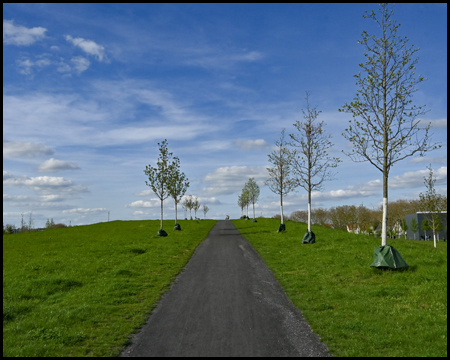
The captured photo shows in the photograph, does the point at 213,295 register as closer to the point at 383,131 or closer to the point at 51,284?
the point at 51,284

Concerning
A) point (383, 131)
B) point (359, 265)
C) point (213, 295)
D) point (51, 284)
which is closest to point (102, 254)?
point (51, 284)

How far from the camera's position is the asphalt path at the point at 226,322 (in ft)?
30.7

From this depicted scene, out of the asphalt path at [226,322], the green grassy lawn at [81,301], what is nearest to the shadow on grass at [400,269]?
the asphalt path at [226,322]

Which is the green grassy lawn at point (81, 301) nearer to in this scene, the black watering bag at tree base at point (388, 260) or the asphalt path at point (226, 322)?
the asphalt path at point (226, 322)

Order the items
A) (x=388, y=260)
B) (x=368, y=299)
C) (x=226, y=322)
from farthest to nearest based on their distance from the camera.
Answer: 1. (x=388, y=260)
2. (x=368, y=299)
3. (x=226, y=322)

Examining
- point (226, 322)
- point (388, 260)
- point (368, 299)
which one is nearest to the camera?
point (226, 322)

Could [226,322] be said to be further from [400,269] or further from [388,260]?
[400,269]

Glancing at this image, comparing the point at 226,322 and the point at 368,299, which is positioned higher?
the point at 226,322

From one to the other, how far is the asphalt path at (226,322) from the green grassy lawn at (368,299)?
0.78 meters

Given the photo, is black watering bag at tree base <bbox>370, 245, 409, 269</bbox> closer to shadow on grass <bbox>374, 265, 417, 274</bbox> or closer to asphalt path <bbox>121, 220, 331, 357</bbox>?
shadow on grass <bbox>374, 265, 417, 274</bbox>

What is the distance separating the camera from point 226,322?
11.5 metres

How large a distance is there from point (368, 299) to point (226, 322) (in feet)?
Result: 22.9

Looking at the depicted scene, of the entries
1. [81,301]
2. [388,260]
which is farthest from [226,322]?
[388,260]

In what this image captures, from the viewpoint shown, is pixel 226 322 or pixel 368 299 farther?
pixel 368 299
